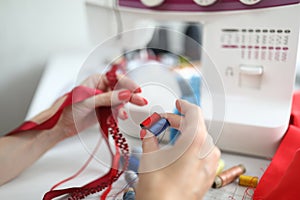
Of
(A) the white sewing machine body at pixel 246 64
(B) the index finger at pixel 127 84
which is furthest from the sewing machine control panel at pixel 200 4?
(B) the index finger at pixel 127 84

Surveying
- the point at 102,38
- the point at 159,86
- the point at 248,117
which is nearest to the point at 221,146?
the point at 248,117

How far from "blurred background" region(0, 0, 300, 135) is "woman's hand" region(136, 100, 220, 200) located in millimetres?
951

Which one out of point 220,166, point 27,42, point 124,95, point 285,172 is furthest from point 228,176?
point 27,42

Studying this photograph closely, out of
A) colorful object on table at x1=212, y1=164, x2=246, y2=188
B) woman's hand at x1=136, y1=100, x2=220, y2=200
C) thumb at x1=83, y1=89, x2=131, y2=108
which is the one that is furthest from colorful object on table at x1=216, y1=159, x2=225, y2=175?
thumb at x1=83, y1=89, x2=131, y2=108

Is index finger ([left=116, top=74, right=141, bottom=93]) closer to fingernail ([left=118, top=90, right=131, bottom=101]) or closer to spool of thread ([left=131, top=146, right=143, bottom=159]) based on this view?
fingernail ([left=118, top=90, right=131, bottom=101])

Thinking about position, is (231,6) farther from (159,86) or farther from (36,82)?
(36,82)

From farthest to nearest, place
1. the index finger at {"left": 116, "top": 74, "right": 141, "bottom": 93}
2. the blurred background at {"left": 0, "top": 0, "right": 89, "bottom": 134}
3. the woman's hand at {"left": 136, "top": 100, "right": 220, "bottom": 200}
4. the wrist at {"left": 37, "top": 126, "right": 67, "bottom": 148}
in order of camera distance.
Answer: the blurred background at {"left": 0, "top": 0, "right": 89, "bottom": 134} → the wrist at {"left": 37, "top": 126, "right": 67, "bottom": 148} → the index finger at {"left": 116, "top": 74, "right": 141, "bottom": 93} → the woman's hand at {"left": 136, "top": 100, "right": 220, "bottom": 200}

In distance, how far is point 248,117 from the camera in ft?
2.82

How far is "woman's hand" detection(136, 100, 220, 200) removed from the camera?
22.2 inches

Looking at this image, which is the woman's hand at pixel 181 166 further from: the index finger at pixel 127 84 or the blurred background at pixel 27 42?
the blurred background at pixel 27 42

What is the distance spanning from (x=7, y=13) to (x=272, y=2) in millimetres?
978

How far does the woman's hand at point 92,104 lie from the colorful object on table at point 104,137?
0.7 inches

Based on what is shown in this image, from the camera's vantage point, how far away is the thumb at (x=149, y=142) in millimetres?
619

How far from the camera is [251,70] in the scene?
35.4 inches
